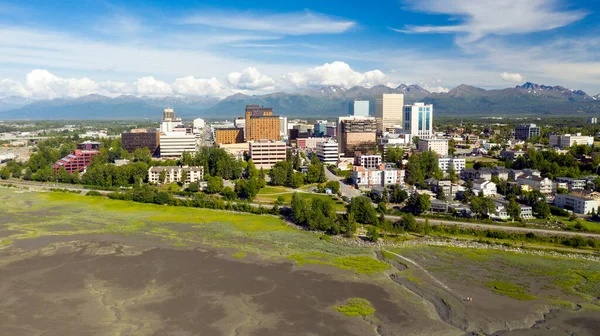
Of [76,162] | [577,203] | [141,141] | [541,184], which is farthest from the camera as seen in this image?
[141,141]

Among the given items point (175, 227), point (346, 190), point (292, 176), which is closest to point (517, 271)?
point (175, 227)

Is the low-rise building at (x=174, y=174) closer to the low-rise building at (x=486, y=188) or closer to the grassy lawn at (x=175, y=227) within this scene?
the grassy lawn at (x=175, y=227)

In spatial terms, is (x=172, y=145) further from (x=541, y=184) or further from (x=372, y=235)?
(x=541, y=184)

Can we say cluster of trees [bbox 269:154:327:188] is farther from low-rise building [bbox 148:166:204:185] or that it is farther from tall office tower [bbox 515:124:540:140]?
tall office tower [bbox 515:124:540:140]

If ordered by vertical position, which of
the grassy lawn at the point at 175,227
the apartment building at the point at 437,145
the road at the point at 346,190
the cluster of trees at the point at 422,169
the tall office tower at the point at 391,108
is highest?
the tall office tower at the point at 391,108

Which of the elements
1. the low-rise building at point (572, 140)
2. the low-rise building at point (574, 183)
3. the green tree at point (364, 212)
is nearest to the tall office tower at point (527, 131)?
the low-rise building at point (572, 140)

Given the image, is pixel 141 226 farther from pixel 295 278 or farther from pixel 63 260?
pixel 295 278

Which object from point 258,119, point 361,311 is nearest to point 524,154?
point 258,119
